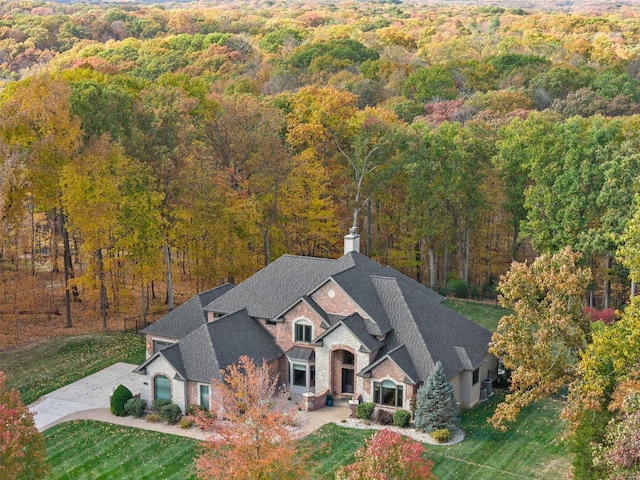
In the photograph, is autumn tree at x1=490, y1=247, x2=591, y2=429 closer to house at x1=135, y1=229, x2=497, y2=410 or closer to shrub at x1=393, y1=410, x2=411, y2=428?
shrub at x1=393, y1=410, x2=411, y2=428

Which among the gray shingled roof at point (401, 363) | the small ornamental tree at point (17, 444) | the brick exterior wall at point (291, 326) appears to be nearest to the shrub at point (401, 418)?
the gray shingled roof at point (401, 363)

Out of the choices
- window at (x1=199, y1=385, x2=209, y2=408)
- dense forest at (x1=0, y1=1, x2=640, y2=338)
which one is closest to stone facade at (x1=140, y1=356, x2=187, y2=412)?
window at (x1=199, y1=385, x2=209, y2=408)

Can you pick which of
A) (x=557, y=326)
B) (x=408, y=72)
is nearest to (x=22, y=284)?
(x=557, y=326)

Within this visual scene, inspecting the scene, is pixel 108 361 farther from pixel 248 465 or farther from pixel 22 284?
pixel 248 465

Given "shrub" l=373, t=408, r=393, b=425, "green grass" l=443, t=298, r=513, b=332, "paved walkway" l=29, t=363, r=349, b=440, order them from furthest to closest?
"green grass" l=443, t=298, r=513, b=332, "shrub" l=373, t=408, r=393, b=425, "paved walkway" l=29, t=363, r=349, b=440

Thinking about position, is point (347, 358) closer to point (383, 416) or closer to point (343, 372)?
point (343, 372)
